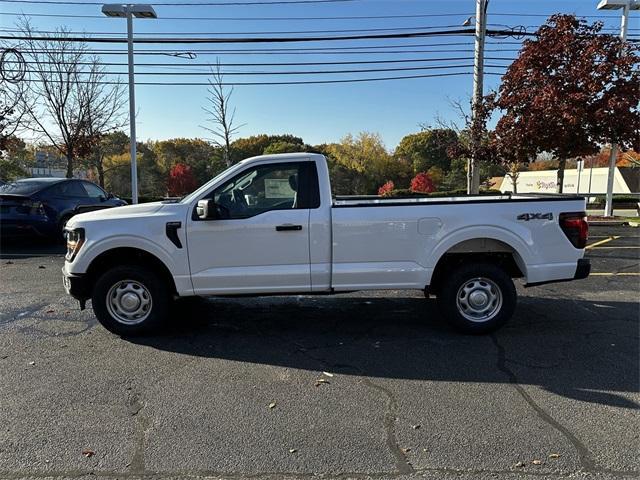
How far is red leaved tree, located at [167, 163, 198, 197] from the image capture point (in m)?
52.0

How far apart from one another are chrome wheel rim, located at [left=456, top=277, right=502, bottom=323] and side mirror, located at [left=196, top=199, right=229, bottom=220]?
2667 millimetres

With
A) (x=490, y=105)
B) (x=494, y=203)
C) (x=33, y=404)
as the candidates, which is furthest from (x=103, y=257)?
(x=490, y=105)

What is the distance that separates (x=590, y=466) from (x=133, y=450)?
9.12ft

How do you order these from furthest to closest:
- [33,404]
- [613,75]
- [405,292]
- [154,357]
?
[613,75] < [405,292] < [154,357] < [33,404]

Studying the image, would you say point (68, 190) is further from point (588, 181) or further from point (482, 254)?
point (588, 181)

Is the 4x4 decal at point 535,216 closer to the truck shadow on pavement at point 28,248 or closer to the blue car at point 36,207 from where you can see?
the blue car at point 36,207

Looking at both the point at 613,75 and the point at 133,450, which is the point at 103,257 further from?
the point at 613,75

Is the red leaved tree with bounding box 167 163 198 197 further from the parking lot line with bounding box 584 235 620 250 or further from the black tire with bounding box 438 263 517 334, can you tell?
the black tire with bounding box 438 263 517 334

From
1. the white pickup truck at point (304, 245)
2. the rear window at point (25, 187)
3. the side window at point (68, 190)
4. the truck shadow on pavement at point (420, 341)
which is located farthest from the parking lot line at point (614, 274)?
the rear window at point (25, 187)

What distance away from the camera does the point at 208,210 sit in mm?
4770

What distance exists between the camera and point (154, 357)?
15.2 feet

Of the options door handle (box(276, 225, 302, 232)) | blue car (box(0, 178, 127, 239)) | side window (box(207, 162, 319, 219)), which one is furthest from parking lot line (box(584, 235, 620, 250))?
blue car (box(0, 178, 127, 239))

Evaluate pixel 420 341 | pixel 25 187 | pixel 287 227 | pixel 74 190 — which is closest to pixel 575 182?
pixel 74 190

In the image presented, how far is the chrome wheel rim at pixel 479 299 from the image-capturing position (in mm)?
5113
